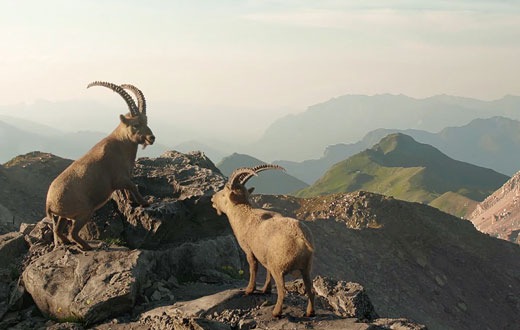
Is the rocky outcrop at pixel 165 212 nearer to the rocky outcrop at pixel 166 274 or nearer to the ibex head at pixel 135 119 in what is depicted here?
the rocky outcrop at pixel 166 274

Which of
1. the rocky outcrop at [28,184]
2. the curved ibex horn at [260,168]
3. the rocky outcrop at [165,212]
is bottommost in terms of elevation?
the rocky outcrop at [28,184]

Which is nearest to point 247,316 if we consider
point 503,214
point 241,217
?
point 241,217

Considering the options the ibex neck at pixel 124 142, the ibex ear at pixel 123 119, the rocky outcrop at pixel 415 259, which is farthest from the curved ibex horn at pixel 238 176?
the rocky outcrop at pixel 415 259

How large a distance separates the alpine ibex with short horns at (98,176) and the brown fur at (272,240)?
342cm

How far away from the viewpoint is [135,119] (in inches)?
551

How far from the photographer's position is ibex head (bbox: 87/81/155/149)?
13.9 metres

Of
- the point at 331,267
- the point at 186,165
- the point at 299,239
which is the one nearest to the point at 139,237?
the point at 186,165

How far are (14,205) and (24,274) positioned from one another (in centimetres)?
2941

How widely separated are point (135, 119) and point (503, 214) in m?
107

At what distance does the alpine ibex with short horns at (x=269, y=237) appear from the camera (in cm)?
1020

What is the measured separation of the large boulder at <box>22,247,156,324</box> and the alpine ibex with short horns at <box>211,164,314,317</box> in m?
2.98

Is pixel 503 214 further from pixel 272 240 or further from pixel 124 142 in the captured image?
pixel 272 240

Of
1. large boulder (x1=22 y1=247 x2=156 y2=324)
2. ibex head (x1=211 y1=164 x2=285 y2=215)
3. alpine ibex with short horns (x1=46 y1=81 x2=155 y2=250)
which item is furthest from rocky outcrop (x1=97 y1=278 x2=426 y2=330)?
alpine ibex with short horns (x1=46 y1=81 x2=155 y2=250)

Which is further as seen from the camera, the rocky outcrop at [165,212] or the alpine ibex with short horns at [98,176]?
the rocky outcrop at [165,212]
